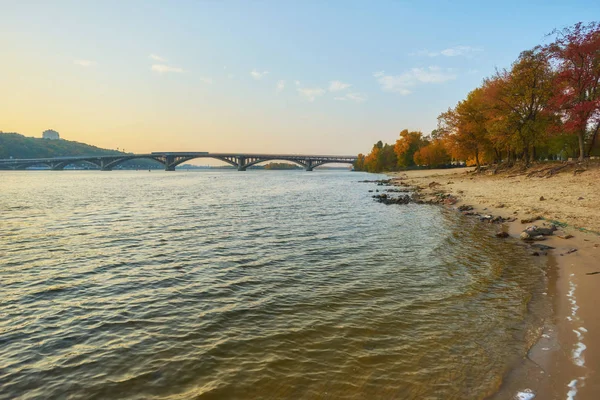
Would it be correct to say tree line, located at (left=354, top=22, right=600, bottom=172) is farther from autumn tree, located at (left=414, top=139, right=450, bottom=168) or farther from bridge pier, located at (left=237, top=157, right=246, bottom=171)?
bridge pier, located at (left=237, top=157, right=246, bottom=171)

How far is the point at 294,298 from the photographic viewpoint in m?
9.24

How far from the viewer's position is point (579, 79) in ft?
A: 134

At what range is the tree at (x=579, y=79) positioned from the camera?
39031 mm

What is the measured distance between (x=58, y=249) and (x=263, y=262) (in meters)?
9.70

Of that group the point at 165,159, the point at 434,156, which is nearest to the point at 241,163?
the point at 165,159

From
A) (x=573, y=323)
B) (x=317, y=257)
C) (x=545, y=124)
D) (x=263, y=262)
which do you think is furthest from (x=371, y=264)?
(x=545, y=124)

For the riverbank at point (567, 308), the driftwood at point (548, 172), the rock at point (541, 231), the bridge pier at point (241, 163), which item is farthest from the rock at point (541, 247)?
the bridge pier at point (241, 163)

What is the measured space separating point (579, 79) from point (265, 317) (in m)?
50.6

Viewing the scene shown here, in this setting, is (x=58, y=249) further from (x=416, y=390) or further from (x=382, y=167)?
(x=382, y=167)

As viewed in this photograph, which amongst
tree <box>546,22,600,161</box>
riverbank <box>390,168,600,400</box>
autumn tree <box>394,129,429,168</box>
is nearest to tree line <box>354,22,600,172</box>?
Answer: tree <box>546,22,600,161</box>

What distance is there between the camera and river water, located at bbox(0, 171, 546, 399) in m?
5.54

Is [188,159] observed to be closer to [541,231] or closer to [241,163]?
[241,163]

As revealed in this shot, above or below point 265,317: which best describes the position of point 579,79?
above

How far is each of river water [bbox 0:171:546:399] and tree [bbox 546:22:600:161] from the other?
3411cm
